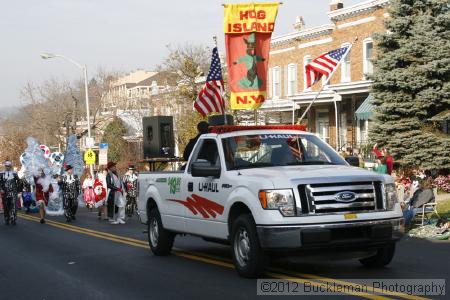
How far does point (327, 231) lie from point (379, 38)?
20287 millimetres

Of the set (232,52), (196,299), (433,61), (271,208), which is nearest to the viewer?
(196,299)

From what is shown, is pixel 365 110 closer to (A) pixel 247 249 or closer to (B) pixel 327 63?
(B) pixel 327 63

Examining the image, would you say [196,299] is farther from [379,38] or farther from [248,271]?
[379,38]

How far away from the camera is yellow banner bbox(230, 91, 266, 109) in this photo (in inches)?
850

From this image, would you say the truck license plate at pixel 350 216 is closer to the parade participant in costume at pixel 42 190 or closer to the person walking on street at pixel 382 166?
the person walking on street at pixel 382 166

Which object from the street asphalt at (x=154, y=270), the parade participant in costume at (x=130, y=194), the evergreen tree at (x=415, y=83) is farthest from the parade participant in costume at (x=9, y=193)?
the evergreen tree at (x=415, y=83)

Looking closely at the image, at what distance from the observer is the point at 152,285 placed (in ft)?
30.7

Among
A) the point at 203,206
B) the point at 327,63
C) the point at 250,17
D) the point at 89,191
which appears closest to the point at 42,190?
the point at 89,191

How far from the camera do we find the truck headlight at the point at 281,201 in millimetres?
8695

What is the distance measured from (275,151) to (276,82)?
109 feet

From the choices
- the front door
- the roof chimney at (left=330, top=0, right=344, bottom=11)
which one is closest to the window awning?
the roof chimney at (left=330, top=0, right=344, bottom=11)

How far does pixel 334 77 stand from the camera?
3769 cm

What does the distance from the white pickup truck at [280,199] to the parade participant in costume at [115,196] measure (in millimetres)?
10258

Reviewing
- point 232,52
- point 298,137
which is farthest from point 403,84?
point 298,137
